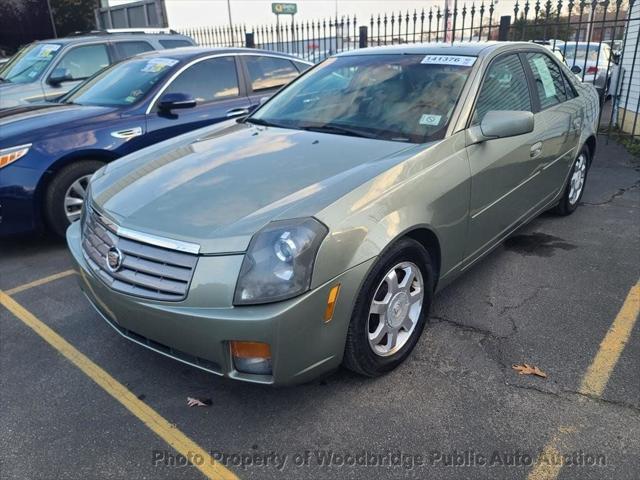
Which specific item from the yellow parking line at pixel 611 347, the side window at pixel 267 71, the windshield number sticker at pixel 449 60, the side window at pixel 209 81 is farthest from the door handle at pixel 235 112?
the yellow parking line at pixel 611 347

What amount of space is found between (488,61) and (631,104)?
6.61 m

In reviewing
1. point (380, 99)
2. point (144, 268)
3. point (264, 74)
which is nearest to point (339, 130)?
point (380, 99)

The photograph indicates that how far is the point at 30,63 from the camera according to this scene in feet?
24.7

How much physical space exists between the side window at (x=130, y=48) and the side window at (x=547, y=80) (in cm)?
608

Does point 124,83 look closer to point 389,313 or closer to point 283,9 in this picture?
point 389,313

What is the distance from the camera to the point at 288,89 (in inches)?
155

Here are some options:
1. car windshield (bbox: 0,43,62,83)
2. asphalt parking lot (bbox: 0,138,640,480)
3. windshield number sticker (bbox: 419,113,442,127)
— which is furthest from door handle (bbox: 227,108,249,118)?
car windshield (bbox: 0,43,62,83)

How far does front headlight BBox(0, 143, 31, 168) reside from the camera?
159 inches

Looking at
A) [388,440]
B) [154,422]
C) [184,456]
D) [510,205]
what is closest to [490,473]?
[388,440]

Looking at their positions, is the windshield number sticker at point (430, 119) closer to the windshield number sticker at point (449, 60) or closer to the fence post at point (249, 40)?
the windshield number sticker at point (449, 60)

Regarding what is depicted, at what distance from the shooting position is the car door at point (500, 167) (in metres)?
3.03

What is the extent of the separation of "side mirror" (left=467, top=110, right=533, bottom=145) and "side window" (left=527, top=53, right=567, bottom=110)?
103 cm

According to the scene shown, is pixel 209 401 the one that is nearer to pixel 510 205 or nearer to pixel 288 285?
pixel 288 285

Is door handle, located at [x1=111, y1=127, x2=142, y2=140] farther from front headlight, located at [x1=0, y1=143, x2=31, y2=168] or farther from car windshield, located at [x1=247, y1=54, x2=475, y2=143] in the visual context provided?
car windshield, located at [x1=247, y1=54, x2=475, y2=143]
